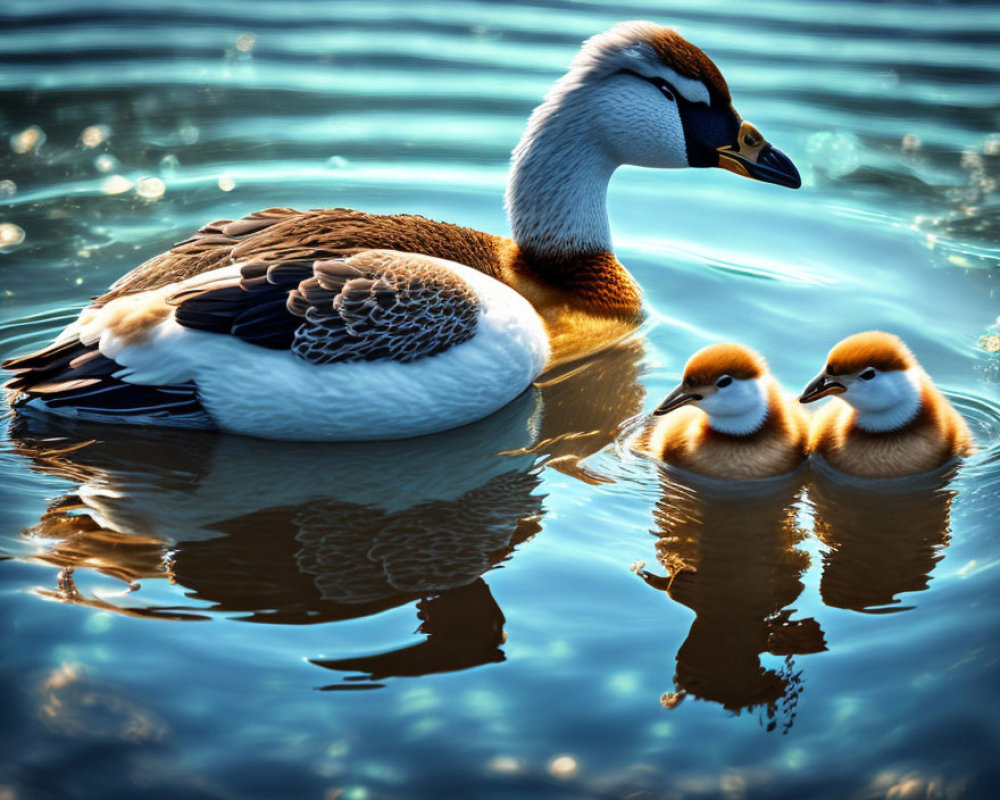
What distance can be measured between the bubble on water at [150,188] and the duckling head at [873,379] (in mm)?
4947

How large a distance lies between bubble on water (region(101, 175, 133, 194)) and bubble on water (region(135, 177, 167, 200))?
7 centimetres

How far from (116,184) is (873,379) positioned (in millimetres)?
5499

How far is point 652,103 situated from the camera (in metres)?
7.08

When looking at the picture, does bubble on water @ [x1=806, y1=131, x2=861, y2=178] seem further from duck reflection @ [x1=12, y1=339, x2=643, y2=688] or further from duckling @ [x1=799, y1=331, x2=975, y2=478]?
duckling @ [x1=799, y1=331, x2=975, y2=478]

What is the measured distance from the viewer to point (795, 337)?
7141 mm

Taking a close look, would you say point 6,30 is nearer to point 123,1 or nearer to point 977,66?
point 123,1

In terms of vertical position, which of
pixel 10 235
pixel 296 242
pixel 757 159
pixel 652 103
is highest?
pixel 652 103

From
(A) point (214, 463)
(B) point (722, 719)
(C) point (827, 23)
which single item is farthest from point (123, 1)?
(B) point (722, 719)

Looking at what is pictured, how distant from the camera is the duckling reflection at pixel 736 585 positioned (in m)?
4.58

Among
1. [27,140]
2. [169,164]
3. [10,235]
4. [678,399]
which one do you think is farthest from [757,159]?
[27,140]

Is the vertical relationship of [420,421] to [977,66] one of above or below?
below

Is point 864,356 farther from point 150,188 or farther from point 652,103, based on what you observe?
point 150,188

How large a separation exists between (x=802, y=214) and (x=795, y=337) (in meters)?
1.75

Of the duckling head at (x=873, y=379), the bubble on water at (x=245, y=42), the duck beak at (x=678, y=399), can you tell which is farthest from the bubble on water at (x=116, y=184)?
the duckling head at (x=873, y=379)
